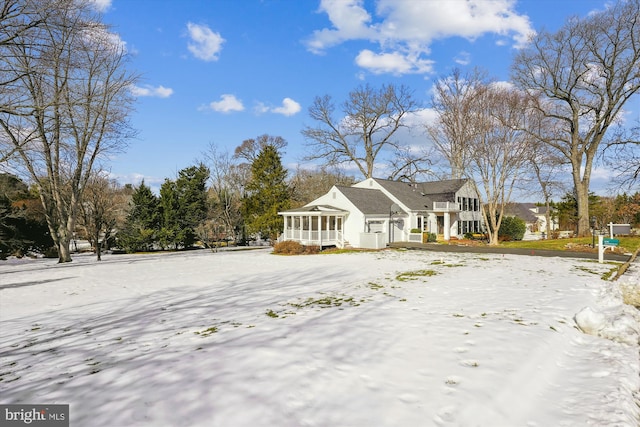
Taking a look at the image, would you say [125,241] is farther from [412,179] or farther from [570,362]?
[570,362]

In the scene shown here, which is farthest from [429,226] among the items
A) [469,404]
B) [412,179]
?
[469,404]

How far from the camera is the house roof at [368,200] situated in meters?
28.0

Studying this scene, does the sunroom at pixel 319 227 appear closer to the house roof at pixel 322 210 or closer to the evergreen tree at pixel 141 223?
the house roof at pixel 322 210

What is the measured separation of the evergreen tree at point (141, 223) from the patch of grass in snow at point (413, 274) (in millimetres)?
28434

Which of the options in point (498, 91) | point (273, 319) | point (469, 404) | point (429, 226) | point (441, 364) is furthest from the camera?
point (429, 226)

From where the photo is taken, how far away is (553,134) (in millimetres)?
29453

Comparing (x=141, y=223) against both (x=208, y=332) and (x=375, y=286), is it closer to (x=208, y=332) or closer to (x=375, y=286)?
(x=375, y=286)

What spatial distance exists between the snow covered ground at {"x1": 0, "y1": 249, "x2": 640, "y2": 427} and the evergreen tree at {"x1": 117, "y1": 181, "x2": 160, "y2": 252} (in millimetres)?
25085

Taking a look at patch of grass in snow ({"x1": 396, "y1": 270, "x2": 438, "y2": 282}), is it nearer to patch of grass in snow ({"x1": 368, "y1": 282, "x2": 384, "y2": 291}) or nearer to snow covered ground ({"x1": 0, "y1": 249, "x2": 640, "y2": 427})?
patch of grass in snow ({"x1": 368, "y1": 282, "x2": 384, "y2": 291})

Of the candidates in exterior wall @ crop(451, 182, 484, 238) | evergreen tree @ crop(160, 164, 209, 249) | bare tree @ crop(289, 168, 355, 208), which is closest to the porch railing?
exterior wall @ crop(451, 182, 484, 238)

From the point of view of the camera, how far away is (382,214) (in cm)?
2838

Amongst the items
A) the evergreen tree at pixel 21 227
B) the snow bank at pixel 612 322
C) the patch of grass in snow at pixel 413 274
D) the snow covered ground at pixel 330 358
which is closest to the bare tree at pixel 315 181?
the evergreen tree at pixel 21 227

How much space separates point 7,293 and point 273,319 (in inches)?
422

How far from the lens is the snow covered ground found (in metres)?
3.38
